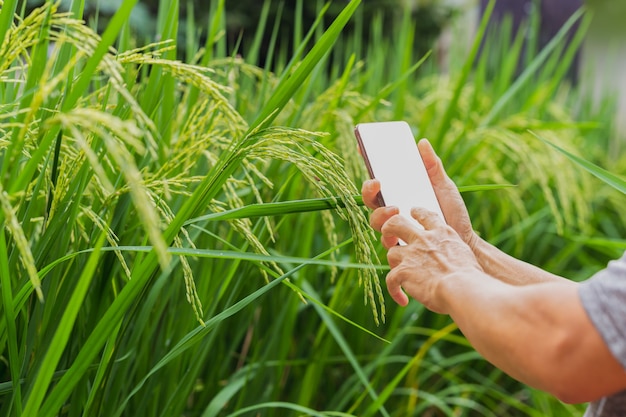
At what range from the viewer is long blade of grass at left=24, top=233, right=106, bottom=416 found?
2.28ft

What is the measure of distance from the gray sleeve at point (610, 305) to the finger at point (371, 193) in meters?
0.34

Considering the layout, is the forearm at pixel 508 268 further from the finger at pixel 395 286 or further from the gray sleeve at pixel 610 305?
the gray sleeve at pixel 610 305

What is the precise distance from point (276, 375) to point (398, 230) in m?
0.64

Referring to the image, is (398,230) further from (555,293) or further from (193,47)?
(193,47)

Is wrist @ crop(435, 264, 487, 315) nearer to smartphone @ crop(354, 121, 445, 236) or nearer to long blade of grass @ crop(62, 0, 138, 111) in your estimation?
smartphone @ crop(354, 121, 445, 236)

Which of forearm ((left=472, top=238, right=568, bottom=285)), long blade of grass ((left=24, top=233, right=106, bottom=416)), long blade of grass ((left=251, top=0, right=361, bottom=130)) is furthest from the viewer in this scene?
forearm ((left=472, top=238, right=568, bottom=285))

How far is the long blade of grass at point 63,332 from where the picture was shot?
0.70m

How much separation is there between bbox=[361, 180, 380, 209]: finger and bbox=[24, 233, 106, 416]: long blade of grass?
384 mm

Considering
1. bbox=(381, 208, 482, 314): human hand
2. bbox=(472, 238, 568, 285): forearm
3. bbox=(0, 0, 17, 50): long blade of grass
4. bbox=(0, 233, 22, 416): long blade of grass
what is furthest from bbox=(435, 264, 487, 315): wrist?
bbox=(0, 0, 17, 50): long blade of grass

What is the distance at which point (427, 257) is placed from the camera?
0.91 meters

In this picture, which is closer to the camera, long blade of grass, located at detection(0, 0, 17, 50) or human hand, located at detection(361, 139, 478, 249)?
long blade of grass, located at detection(0, 0, 17, 50)

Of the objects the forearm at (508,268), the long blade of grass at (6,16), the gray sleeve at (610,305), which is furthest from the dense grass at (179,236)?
the gray sleeve at (610,305)

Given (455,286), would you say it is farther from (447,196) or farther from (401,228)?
(447,196)

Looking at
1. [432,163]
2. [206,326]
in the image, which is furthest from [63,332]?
[432,163]
